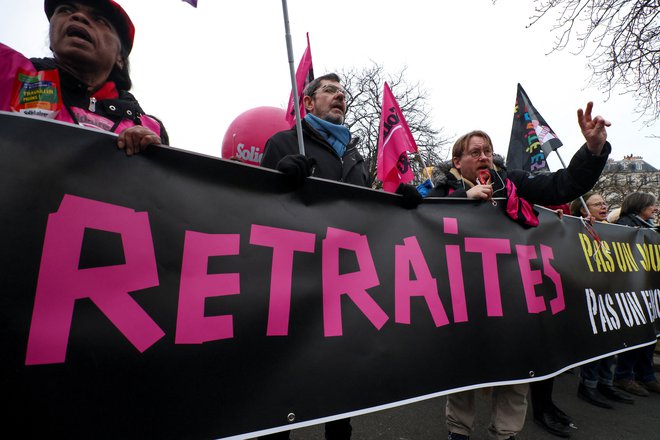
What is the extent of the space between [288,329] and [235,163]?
67cm

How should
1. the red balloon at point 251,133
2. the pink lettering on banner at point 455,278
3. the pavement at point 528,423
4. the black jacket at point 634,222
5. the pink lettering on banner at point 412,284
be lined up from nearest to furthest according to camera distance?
the pink lettering on banner at point 412,284, the pink lettering on banner at point 455,278, the pavement at point 528,423, the black jacket at point 634,222, the red balloon at point 251,133

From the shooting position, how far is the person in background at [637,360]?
362 centimetres

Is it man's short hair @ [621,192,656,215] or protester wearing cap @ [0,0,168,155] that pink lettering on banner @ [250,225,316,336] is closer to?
protester wearing cap @ [0,0,168,155]

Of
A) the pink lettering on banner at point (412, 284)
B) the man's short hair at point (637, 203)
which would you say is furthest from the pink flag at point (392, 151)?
the man's short hair at point (637, 203)

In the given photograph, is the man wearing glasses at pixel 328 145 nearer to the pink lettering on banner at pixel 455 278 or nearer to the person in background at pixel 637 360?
the pink lettering on banner at pixel 455 278

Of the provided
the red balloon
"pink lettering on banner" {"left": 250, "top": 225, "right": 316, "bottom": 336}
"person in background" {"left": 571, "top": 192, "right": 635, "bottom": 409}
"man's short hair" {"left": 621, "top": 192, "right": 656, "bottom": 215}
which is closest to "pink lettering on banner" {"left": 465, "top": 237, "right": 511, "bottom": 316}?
"pink lettering on banner" {"left": 250, "top": 225, "right": 316, "bottom": 336}

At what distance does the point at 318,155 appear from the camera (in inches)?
80.0

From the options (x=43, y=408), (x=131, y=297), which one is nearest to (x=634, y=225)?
(x=131, y=297)

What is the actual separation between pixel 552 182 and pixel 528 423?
2047mm

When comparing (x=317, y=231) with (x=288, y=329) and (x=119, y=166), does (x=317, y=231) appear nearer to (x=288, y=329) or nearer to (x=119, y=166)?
(x=288, y=329)

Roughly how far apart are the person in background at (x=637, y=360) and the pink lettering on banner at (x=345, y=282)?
342 centimetres

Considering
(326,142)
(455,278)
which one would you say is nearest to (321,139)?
(326,142)

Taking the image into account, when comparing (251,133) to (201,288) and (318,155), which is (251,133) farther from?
(201,288)

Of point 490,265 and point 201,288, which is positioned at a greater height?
point 490,265
